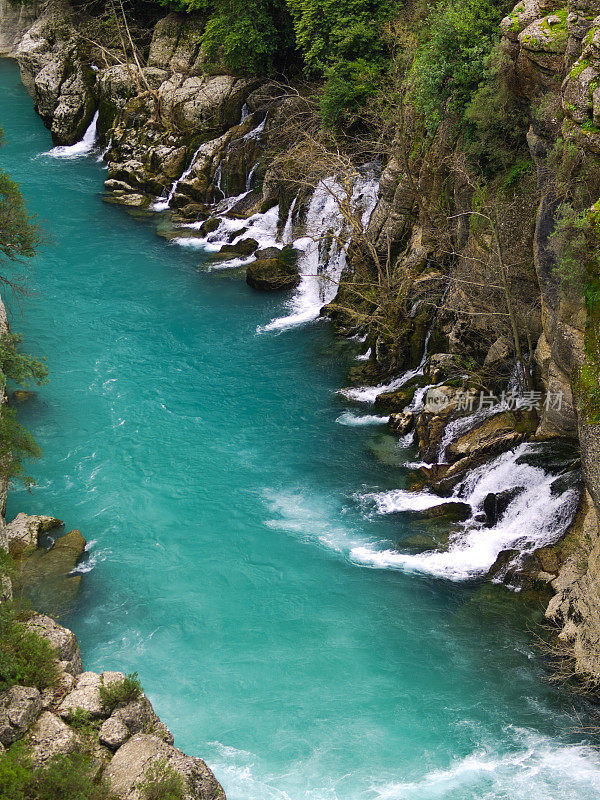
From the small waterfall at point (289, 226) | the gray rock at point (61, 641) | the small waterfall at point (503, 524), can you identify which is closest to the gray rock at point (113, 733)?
the gray rock at point (61, 641)

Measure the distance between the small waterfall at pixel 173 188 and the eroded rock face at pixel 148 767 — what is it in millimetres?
30916

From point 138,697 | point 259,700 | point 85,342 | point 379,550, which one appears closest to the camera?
point 138,697

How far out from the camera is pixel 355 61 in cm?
3278

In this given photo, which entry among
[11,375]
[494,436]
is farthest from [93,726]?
[494,436]

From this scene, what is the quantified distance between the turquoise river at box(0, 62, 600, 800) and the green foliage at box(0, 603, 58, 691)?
303 centimetres

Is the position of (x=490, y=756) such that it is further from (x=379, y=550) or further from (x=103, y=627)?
(x=103, y=627)

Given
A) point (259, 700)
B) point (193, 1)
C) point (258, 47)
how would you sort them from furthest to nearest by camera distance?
point (193, 1), point (258, 47), point (259, 700)

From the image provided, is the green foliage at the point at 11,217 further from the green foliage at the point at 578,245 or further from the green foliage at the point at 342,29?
the green foliage at the point at 342,29

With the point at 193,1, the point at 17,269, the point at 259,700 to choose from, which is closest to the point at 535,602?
the point at 259,700

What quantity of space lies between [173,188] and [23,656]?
97.6 feet

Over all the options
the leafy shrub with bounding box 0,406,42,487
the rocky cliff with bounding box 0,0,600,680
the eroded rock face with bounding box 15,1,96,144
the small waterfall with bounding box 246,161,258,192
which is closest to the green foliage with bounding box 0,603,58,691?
the leafy shrub with bounding box 0,406,42,487

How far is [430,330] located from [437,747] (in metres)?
14.0

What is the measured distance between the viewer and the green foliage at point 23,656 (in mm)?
15008

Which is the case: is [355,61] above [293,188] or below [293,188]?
above
